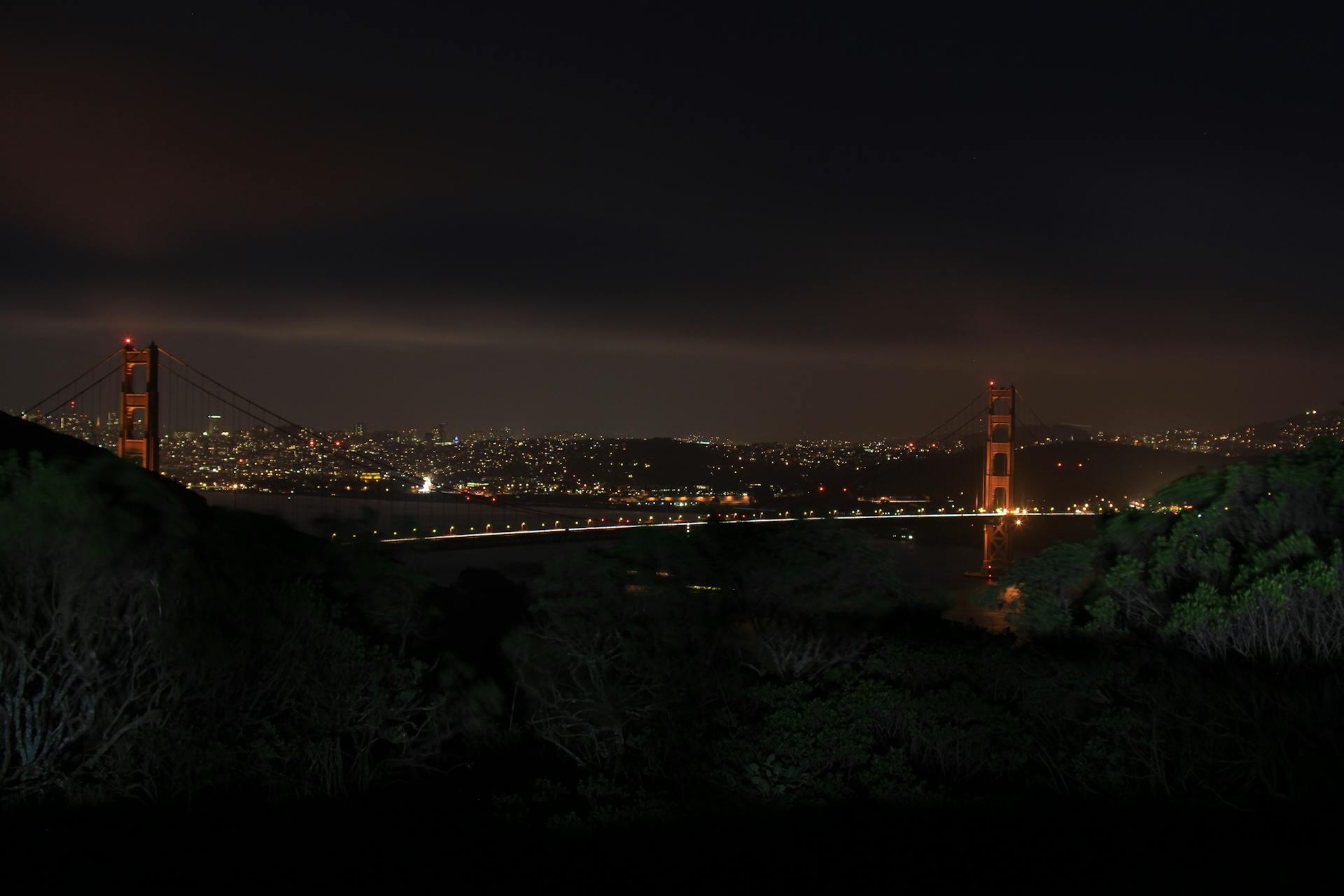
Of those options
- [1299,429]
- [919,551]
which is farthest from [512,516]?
[1299,429]

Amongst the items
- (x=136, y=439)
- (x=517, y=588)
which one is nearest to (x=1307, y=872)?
(x=517, y=588)

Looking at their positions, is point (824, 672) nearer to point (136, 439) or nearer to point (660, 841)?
point (660, 841)

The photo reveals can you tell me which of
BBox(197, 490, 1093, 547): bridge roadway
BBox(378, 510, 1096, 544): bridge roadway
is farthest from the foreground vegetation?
BBox(378, 510, 1096, 544): bridge roadway

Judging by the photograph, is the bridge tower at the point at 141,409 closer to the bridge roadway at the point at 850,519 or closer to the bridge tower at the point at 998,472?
the bridge roadway at the point at 850,519

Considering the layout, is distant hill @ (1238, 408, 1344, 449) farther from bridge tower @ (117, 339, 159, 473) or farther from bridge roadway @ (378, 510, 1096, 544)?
bridge tower @ (117, 339, 159, 473)

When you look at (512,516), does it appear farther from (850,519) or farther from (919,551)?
(850,519)

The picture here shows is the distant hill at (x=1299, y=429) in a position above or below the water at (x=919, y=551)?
above

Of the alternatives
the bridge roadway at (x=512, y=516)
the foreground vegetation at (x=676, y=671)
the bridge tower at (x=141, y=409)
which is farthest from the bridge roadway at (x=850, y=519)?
the foreground vegetation at (x=676, y=671)
